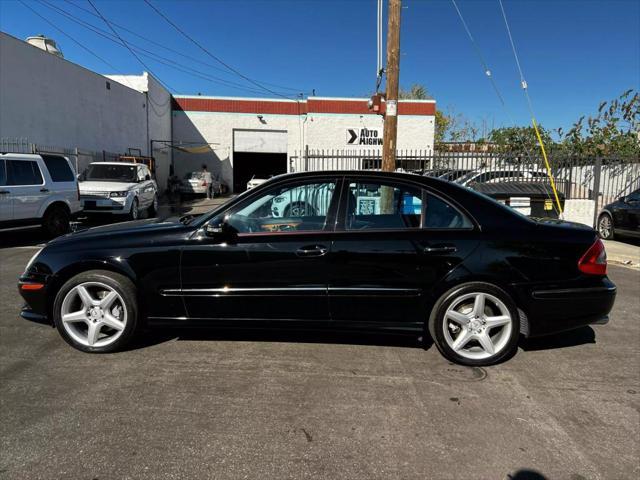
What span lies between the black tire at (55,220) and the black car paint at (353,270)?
24.2 feet

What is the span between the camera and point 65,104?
725 inches

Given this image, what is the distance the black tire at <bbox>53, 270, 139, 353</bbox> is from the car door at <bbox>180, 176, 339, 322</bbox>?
0.44 metres

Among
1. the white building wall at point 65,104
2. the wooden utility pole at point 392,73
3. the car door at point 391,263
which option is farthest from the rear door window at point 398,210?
the white building wall at point 65,104

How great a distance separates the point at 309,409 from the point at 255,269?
1173 millimetres

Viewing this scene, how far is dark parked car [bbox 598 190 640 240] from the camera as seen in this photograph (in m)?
10.6

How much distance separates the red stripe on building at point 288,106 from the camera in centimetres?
3133

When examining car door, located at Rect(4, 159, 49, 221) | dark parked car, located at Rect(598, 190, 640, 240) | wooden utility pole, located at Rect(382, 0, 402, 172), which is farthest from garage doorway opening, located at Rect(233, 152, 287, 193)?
wooden utility pole, located at Rect(382, 0, 402, 172)

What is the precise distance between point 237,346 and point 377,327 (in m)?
1.27

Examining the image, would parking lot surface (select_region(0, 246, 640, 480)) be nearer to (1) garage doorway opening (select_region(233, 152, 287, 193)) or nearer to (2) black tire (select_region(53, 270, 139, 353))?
(2) black tire (select_region(53, 270, 139, 353))

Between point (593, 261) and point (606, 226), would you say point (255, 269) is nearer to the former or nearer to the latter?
point (593, 261)

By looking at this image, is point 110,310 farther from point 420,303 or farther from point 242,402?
point 420,303

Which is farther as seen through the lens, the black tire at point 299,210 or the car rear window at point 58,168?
the car rear window at point 58,168

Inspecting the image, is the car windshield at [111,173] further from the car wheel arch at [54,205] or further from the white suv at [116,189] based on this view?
the car wheel arch at [54,205]

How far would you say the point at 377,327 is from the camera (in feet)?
12.6
